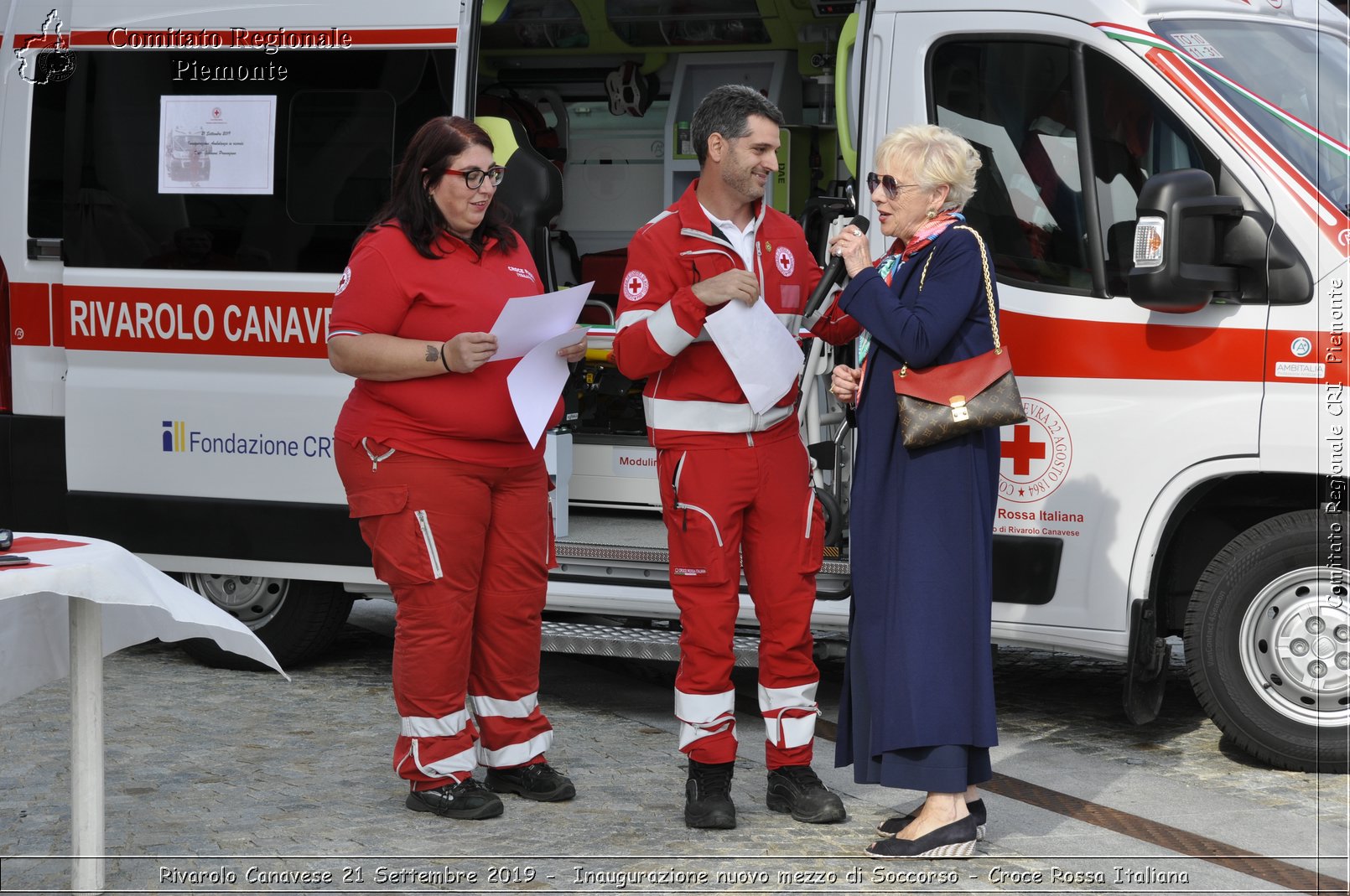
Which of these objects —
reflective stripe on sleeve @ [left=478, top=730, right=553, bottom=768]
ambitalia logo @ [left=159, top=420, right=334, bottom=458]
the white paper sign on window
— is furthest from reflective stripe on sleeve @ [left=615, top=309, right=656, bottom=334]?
the white paper sign on window

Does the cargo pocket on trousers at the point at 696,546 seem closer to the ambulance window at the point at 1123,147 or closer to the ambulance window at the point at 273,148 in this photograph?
the ambulance window at the point at 1123,147

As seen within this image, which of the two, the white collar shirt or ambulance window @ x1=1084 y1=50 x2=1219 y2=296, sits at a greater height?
ambulance window @ x1=1084 y1=50 x2=1219 y2=296

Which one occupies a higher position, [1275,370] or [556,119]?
[556,119]

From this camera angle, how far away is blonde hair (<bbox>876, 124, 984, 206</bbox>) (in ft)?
12.8

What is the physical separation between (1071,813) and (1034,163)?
1.99m

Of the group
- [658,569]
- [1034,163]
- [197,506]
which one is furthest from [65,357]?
[1034,163]

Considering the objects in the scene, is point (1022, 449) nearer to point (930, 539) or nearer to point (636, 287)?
point (930, 539)

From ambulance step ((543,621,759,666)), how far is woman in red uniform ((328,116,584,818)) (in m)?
0.85

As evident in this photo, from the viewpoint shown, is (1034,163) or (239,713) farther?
(239,713)

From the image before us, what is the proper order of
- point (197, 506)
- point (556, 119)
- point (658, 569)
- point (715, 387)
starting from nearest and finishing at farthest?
point (715, 387)
point (658, 569)
point (197, 506)
point (556, 119)

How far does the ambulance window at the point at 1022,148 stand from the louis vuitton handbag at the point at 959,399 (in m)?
1.16

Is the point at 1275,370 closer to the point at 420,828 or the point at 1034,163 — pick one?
the point at 1034,163

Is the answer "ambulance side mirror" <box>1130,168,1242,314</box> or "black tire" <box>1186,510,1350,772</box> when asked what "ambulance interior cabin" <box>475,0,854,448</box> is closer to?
"ambulance side mirror" <box>1130,168,1242,314</box>

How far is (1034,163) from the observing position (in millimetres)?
5020
